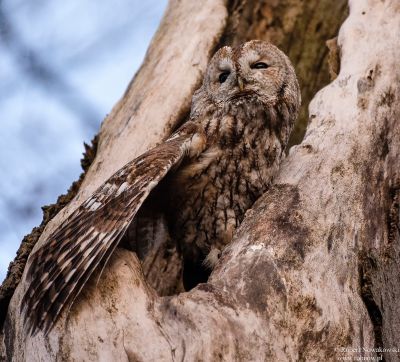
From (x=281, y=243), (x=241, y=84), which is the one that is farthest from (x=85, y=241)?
(x=241, y=84)

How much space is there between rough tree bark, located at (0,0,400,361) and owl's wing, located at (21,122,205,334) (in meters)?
0.07

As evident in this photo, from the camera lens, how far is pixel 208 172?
2.74 m

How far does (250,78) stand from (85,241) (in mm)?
1250

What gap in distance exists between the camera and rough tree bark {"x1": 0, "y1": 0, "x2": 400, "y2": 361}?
6.58 feet

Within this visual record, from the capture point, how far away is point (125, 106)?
338cm

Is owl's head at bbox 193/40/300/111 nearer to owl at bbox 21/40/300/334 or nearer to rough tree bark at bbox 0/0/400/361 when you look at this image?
owl at bbox 21/40/300/334

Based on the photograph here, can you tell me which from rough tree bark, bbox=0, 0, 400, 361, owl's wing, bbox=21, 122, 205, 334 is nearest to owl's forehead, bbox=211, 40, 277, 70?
rough tree bark, bbox=0, 0, 400, 361

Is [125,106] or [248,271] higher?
[125,106]

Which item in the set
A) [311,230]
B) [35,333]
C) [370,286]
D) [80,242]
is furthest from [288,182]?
[35,333]

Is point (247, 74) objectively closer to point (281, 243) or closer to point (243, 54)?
point (243, 54)

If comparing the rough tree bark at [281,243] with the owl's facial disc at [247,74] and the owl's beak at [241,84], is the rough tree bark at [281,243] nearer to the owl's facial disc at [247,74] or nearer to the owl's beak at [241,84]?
the owl's facial disc at [247,74]

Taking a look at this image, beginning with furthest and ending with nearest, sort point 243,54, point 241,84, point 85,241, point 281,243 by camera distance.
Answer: point 243,54, point 241,84, point 281,243, point 85,241

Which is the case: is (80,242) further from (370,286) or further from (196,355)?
(370,286)

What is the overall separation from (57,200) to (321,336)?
1465 mm
